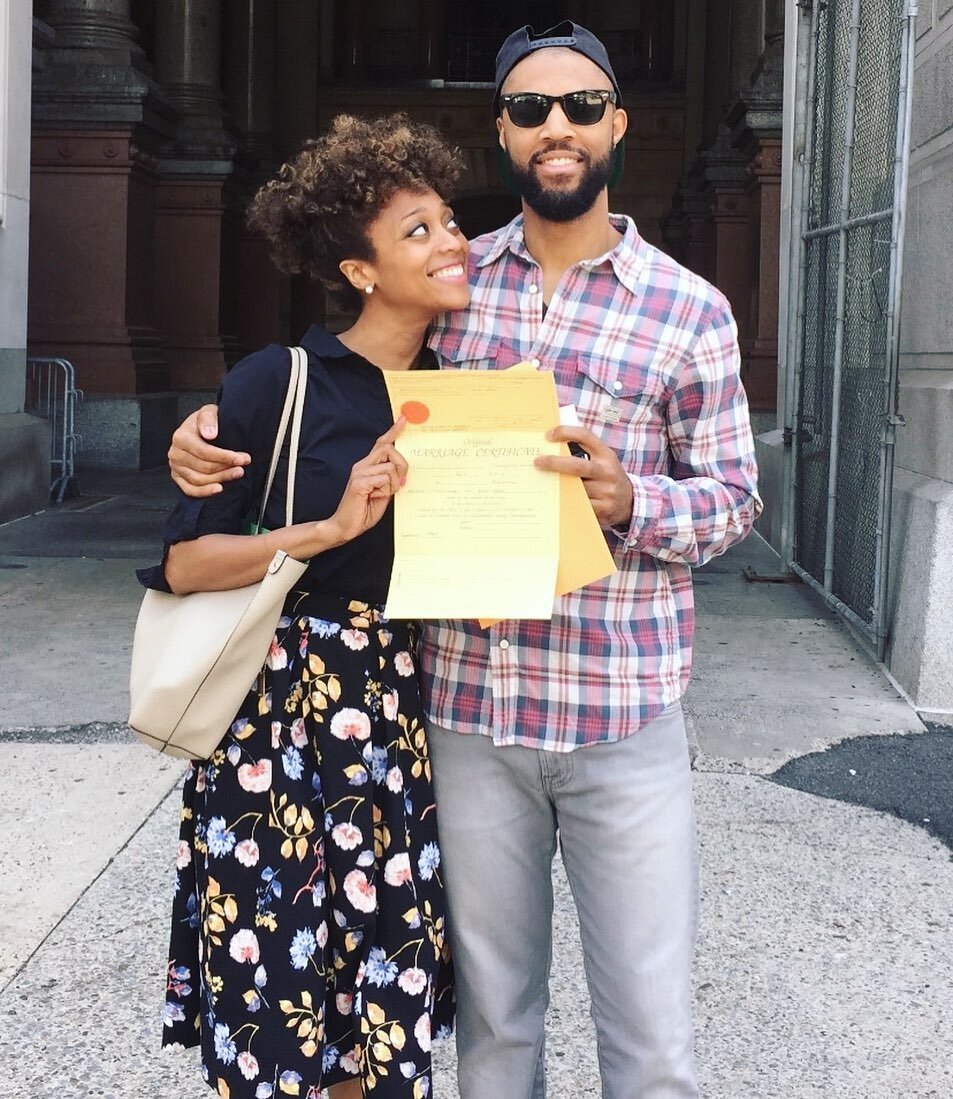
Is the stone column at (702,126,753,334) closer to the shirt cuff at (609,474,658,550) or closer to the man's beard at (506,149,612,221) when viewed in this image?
the man's beard at (506,149,612,221)

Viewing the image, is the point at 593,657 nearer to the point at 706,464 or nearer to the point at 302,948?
the point at 706,464

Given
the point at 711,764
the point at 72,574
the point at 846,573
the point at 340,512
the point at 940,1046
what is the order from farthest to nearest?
the point at 72,574 < the point at 846,573 < the point at 711,764 < the point at 940,1046 < the point at 340,512

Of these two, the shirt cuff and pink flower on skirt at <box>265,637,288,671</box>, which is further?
pink flower on skirt at <box>265,637,288,671</box>

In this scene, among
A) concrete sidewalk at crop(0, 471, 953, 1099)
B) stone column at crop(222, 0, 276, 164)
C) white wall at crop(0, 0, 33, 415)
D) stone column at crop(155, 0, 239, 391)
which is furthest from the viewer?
stone column at crop(222, 0, 276, 164)

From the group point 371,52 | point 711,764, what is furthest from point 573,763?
point 371,52

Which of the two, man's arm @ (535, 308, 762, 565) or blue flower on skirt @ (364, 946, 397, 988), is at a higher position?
man's arm @ (535, 308, 762, 565)

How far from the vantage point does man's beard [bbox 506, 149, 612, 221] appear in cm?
241

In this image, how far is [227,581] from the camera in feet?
7.83

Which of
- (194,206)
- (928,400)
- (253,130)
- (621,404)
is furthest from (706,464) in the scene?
(253,130)

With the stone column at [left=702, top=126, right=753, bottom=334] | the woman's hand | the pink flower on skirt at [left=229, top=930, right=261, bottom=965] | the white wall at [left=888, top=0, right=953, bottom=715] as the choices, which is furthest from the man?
the stone column at [left=702, top=126, right=753, bottom=334]

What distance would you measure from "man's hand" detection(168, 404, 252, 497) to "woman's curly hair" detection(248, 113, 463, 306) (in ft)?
1.16

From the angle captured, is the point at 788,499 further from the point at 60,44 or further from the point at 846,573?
the point at 60,44

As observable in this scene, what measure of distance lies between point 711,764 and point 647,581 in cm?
311

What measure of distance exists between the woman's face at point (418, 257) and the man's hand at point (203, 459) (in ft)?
1.16
